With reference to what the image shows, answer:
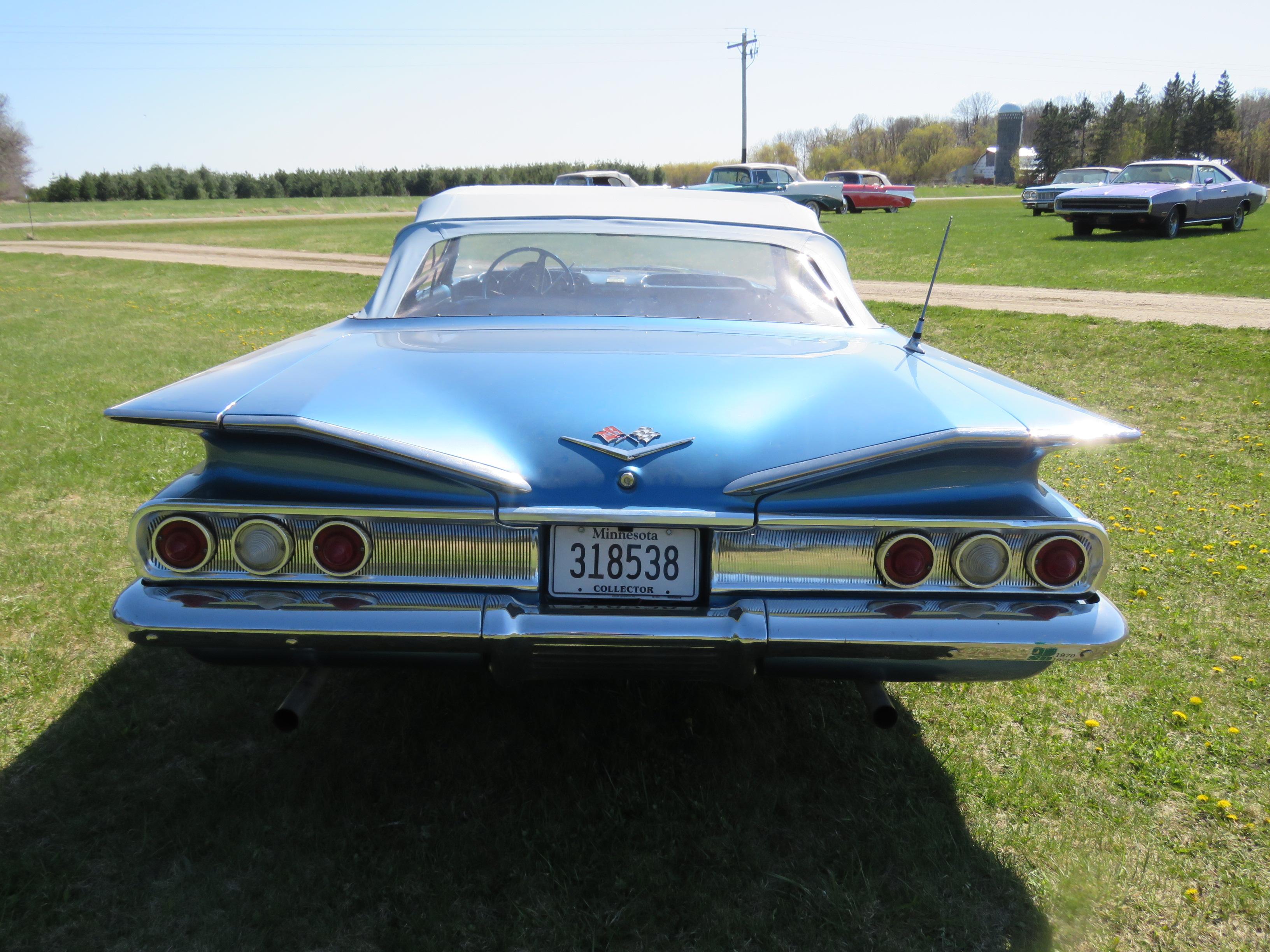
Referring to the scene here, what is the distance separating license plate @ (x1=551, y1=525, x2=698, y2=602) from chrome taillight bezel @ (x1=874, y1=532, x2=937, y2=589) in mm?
427

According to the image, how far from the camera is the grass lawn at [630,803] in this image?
88.5 inches

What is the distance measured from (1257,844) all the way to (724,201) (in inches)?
113

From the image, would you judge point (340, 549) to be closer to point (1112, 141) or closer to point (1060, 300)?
point (1060, 300)

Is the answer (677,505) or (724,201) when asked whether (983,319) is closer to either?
(724,201)

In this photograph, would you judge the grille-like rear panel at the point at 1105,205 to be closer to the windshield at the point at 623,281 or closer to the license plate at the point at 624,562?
the windshield at the point at 623,281

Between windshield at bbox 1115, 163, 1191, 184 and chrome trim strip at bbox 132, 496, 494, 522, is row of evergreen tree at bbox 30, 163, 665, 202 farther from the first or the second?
chrome trim strip at bbox 132, 496, 494, 522

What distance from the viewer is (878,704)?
2504mm

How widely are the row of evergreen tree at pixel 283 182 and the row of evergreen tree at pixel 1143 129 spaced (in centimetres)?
3270

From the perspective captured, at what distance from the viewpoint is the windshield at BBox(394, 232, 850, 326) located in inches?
129

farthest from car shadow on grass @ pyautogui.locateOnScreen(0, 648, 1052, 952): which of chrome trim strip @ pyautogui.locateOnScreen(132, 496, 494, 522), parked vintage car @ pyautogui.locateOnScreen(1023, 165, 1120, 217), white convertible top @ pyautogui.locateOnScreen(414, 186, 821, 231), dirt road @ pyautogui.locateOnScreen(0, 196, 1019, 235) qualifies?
dirt road @ pyautogui.locateOnScreen(0, 196, 1019, 235)

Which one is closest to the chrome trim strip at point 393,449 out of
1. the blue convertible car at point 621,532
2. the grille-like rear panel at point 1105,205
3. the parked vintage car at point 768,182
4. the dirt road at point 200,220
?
the blue convertible car at point 621,532

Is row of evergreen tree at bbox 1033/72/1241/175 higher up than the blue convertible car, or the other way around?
row of evergreen tree at bbox 1033/72/1241/175

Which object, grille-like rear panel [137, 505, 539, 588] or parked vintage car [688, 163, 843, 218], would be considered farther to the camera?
parked vintage car [688, 163, 843, 218]

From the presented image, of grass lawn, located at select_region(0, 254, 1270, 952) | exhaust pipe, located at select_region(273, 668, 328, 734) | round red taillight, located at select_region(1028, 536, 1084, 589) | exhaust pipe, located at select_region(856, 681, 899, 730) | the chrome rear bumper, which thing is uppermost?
round red taillight, located at select_region(1028, 536, 1084, 589)
